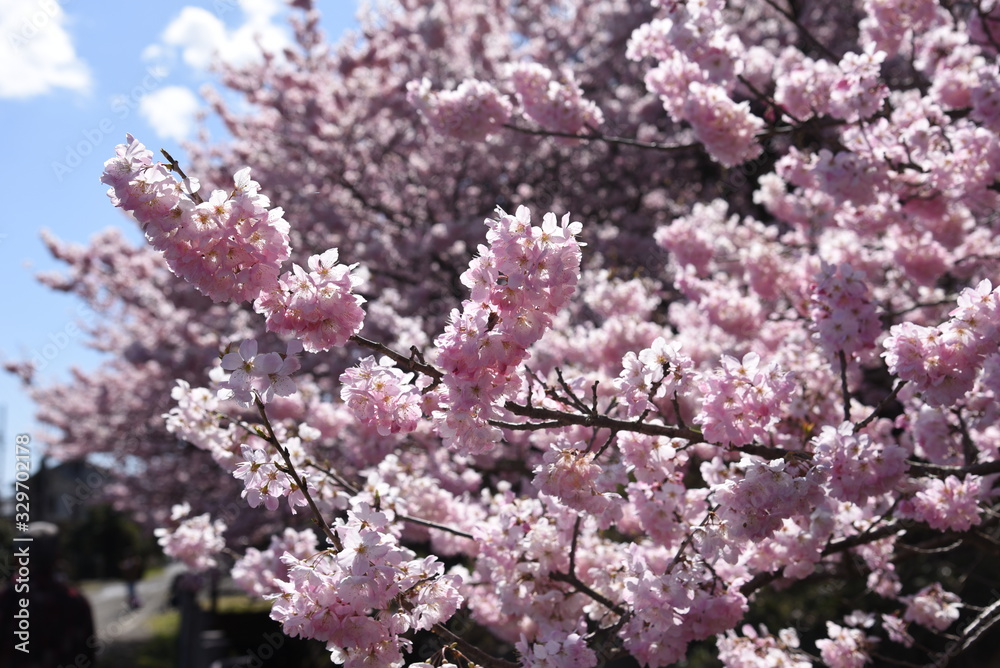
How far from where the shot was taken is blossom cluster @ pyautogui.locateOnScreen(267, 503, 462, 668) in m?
1.99

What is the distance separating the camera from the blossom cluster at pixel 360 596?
1993 millimetres

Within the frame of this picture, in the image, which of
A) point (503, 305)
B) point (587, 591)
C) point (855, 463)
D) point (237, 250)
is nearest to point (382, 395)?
point (503, 305)

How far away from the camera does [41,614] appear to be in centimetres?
491

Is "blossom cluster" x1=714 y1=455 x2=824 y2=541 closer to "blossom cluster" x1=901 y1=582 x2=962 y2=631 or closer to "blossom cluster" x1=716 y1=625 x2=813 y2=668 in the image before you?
"blossom cluster" x1=716 y1=625 x2=813 y2=668

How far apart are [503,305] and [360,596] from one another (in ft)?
2.94

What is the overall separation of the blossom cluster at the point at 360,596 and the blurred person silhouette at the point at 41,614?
370 cm

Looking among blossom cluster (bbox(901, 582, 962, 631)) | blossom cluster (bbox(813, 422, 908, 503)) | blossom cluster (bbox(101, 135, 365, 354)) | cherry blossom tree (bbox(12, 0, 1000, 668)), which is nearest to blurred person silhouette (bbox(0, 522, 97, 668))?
cherry blossom tree (bbox(12, 0, 1000, 668))

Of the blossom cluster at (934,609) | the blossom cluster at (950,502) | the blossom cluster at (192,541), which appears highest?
the blossom cluster at (950,502)

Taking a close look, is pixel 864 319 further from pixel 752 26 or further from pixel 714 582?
pixel 752 26

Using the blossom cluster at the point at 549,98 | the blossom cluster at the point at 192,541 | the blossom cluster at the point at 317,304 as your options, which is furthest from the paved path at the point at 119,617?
the blossom cluster at the point at 317,304

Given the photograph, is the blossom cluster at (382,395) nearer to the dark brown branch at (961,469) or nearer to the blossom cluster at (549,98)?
the dark brown branch at (961,469)

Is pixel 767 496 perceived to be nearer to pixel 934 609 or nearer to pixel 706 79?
pixel 934 609

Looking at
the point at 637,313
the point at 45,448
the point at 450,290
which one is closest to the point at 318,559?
the point at 637,313

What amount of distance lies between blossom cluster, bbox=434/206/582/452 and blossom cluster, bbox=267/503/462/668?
0.43 meters
